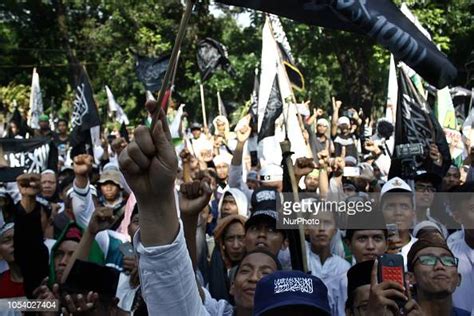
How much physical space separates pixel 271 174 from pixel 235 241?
88.0 inches

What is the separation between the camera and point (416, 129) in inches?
305

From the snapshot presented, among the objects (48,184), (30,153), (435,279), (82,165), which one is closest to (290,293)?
(435,279)

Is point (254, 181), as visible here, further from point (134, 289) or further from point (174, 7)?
point (174, 7)

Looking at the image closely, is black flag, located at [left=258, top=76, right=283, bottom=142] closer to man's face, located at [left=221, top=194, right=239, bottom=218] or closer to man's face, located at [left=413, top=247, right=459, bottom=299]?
man's face, located at [left=221, top=194, right=239, bottom=218]

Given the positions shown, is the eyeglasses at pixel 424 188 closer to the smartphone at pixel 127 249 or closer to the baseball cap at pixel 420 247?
the baseball cap at pixel 420 247

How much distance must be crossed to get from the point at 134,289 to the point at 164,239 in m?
2.55

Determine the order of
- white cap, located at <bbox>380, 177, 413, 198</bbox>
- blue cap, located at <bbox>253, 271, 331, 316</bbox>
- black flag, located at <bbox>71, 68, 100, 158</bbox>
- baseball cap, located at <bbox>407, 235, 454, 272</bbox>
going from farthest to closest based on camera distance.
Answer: black flag, located at <bbox>71, 68, 100, 158</bbox>, white cap, located at <bbox>380, 177, 413, 198</bbox>, baseball cap, located at <bbox>407, 235, 454, 272</bbox>, blue cap, located at <bbox>253, 271, 331, 316</bbox>

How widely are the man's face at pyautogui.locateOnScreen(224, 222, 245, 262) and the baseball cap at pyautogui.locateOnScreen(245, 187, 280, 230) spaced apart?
128mm

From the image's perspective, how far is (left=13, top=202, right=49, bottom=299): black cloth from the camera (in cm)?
525

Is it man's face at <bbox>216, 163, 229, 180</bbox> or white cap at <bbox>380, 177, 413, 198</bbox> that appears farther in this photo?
man's face at <bbox>216, 163, 229, 180</bbox>

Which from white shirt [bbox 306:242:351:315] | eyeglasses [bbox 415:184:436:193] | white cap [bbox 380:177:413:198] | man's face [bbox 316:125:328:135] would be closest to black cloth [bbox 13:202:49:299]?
white shirt [bbox 306:242:351:315]

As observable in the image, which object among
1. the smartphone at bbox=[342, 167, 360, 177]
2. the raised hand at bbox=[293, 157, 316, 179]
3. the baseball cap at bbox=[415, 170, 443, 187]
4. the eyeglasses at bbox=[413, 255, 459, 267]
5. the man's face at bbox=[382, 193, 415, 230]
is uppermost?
the smartphone at bbox=[342, 167, 360, 177]

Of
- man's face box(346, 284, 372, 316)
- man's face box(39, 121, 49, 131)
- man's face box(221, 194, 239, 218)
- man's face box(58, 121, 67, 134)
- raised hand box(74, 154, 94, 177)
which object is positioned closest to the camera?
man's face box(346, 284, 372, 316)

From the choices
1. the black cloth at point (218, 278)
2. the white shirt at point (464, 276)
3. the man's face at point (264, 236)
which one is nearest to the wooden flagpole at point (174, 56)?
the white shirt at point (464, 276)
